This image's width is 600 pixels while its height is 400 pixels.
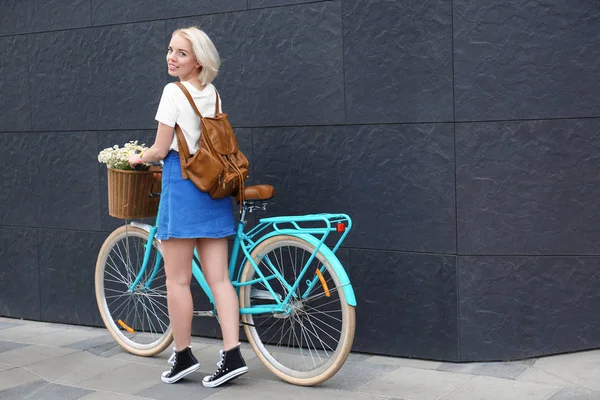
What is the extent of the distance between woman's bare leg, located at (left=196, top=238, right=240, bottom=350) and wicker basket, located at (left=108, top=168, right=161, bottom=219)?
442 millimetres

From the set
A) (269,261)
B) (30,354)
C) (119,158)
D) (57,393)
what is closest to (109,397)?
(57,393)

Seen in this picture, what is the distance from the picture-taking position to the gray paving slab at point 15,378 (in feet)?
16.4

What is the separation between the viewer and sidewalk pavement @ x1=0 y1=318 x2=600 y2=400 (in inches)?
178

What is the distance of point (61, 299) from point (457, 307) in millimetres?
3078

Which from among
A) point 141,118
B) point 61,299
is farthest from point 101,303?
point 141,118

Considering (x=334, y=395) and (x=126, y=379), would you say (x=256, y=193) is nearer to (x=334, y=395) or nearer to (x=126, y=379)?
(x=334, y=395)

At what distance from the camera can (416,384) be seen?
4.67 meters

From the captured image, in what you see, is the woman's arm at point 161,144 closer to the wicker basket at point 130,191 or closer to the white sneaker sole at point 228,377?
the wicker basket at point 130,191

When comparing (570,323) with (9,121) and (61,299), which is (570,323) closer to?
(61,299)

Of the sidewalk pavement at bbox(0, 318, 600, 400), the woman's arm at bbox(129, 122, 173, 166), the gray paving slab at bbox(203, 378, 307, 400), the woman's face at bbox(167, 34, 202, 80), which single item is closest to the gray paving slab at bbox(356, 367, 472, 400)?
the sidewalk pavement at bbox(0, 318, 600, 400)

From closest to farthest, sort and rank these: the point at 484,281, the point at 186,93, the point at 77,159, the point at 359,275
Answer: the point at 186,93 → the point at 484,281 → the point at 359,275 → the point at 77,159

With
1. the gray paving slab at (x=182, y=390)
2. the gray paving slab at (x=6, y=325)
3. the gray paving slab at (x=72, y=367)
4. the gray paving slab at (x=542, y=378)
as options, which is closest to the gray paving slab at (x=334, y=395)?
the gray paving slab at (x=182, y=390)

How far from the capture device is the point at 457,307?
4.92 metres

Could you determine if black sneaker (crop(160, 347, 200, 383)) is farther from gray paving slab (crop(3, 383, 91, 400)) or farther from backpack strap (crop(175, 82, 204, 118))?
backpack strap (crop(175, 82, 204, 118))
